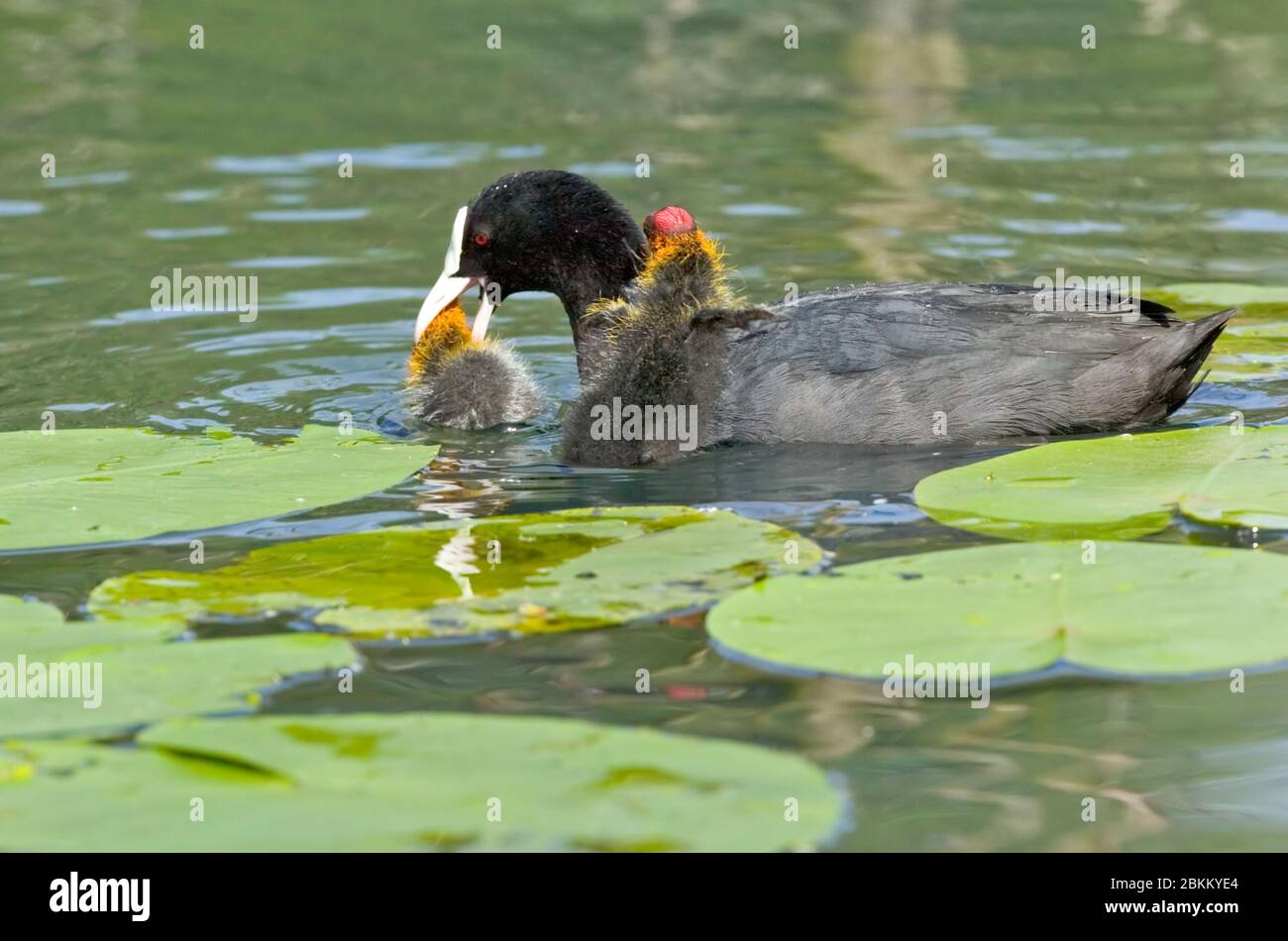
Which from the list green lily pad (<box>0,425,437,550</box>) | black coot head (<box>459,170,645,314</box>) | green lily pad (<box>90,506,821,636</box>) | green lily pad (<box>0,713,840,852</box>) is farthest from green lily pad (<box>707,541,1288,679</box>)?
black coot head (<box>459,170,645,314</box>)

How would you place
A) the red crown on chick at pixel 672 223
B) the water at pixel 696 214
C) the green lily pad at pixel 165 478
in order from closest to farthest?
the water at pixel 696 214
the green lily pad at pixel 165 478
the red crown on chick at pixel 672 223

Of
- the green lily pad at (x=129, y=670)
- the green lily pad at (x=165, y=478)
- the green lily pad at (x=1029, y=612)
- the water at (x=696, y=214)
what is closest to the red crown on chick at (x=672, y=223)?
the water at (x=696, y=214)

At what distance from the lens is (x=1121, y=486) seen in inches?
218

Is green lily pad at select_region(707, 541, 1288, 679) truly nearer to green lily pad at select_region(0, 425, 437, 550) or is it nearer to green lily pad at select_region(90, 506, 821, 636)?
green lily pad at select_region(90, 506, 821, 636)

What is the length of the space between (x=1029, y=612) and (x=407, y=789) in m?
1.75

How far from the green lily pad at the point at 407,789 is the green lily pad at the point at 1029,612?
65 cm

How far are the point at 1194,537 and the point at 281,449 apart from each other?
3.18 meters

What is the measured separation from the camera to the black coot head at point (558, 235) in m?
7.62

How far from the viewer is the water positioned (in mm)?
4133

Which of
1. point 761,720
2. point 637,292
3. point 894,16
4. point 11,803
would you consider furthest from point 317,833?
point 894,16

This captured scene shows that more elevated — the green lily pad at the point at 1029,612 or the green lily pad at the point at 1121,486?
the green lily pad at the point at 1121,486

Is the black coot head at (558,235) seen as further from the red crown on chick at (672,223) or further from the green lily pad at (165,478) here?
the green lily pad at (165,478)

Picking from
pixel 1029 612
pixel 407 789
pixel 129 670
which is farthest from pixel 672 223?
pixel 407 789

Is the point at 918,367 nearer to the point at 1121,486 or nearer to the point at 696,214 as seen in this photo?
the point at 1121,486
